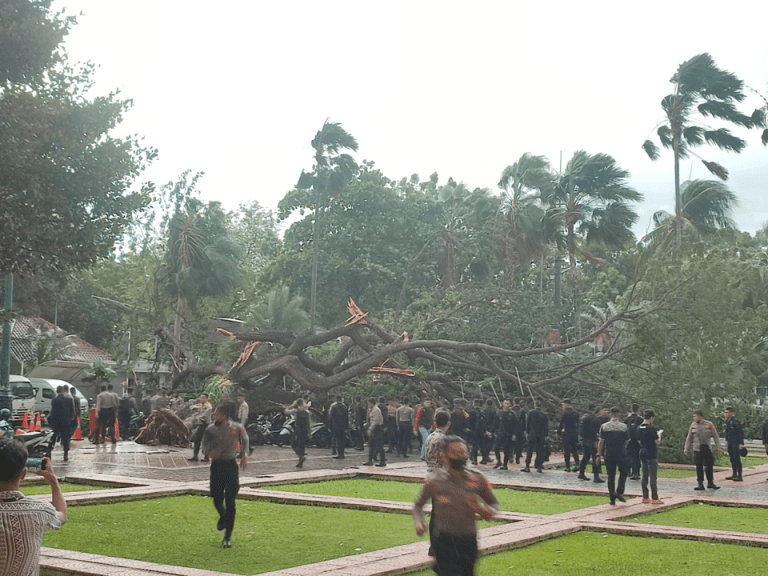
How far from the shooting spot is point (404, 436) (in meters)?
24.2

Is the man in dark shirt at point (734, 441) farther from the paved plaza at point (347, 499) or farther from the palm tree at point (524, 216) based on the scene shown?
the palm tree at point (524, 216)

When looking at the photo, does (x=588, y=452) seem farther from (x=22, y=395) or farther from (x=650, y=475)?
(x=22, y=395)

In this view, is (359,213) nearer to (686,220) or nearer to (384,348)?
(686,220)

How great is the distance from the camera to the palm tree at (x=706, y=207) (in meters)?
34.8

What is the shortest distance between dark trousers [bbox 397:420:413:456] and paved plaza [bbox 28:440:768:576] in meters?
0.67

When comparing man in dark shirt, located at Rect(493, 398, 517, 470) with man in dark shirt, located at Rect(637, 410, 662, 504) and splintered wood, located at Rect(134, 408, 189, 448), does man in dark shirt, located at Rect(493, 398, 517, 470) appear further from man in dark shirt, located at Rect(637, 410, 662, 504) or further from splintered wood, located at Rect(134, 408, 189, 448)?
splintered wood, located at Rect(134, 408, 189, 448)

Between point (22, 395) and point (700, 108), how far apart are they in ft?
87.5

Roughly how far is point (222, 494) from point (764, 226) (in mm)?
82449

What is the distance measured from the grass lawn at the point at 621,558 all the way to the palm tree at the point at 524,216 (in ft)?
86.6

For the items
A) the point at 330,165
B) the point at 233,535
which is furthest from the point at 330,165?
the point at 233,535

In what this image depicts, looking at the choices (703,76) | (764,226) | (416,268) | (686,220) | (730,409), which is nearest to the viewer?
(730,409)

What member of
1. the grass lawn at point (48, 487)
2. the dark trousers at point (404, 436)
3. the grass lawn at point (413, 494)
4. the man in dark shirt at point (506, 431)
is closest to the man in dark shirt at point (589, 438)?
the grass lawn at point (413, 494)

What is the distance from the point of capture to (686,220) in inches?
1382

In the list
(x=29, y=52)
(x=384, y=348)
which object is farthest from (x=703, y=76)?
(x=29, y=52)
